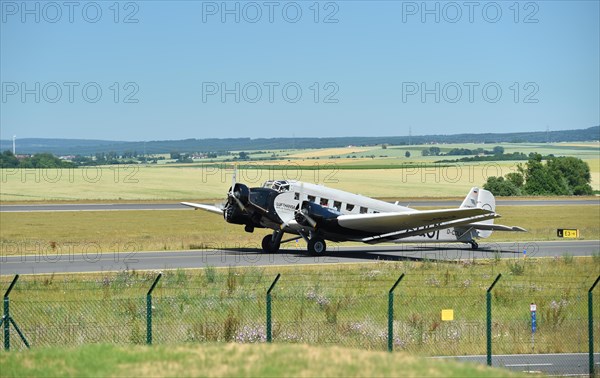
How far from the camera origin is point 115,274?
3709cm

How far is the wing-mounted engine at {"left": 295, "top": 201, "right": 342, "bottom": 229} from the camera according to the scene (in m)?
43.6

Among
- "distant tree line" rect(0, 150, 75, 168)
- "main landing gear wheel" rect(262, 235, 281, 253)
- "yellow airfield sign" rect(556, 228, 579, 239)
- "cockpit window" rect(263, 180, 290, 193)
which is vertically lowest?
"yellow airfield sign" rect(556, 228, 579, 239)

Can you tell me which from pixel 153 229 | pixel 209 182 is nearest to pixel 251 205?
pixel 153 229

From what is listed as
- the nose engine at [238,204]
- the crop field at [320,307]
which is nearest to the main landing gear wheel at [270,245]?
the nose engine at [238,204]

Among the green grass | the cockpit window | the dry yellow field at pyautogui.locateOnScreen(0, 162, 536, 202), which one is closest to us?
the green grass

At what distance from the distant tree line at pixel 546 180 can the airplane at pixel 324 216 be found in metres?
65.4

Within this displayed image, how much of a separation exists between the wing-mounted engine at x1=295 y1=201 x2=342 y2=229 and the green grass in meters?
24.3

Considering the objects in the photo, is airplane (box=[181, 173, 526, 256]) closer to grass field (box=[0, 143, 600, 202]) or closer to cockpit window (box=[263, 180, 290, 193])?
cockpit window (box=[263, 180, 290, 193])

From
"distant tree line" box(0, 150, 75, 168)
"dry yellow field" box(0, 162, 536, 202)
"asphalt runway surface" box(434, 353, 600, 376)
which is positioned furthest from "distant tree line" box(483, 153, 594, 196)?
"distant tree line" box(0, 150, 75, 168)

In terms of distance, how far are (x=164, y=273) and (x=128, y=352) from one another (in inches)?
724

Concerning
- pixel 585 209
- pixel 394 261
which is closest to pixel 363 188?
pixel 585 209

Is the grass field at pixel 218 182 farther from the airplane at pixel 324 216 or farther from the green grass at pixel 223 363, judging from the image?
the green grass at pixel 223 363

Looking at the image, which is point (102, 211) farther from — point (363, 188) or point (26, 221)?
point (363, 188)

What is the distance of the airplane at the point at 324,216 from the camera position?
43.6 m
